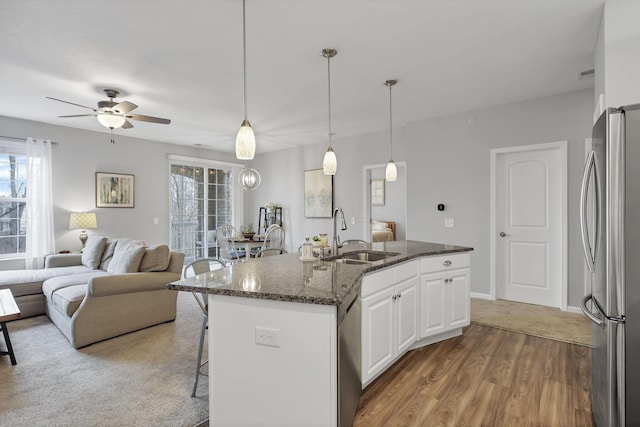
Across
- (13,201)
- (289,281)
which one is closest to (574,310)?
(289,281)

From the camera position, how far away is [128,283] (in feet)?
10.8

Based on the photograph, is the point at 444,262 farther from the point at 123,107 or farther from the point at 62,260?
the point at 62,260

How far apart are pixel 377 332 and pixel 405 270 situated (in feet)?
2.02

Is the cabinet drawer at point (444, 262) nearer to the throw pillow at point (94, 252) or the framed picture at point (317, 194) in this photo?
the framed picture at point (317, 194)

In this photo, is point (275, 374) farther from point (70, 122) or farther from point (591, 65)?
point (70, 122)

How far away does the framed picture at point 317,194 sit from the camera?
253 inches

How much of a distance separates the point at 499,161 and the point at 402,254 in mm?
2600

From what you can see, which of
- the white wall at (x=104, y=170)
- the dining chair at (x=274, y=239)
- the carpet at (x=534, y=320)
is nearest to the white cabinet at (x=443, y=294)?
the carpet at (x=534, y=320)

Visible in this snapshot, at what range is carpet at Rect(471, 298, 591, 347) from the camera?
3205mm

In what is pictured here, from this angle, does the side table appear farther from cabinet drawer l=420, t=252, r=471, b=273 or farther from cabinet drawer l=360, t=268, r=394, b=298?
cabinet drawer l=420, t=252, r=471, b=273

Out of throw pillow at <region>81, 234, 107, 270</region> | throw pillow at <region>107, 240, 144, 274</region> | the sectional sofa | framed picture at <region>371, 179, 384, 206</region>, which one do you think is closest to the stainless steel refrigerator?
the sectional sofa

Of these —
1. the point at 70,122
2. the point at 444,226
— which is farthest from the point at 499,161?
the point at 70,122

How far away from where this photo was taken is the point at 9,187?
15.6 feet

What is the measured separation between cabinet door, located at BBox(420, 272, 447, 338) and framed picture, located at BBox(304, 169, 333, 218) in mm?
3635
